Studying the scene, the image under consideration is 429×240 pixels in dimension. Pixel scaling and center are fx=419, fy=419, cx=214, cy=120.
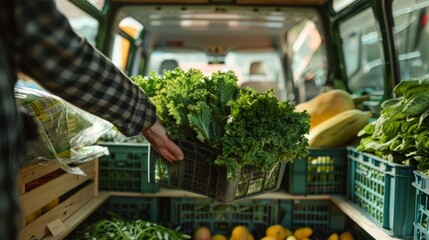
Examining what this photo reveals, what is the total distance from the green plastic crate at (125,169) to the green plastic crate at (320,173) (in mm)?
815

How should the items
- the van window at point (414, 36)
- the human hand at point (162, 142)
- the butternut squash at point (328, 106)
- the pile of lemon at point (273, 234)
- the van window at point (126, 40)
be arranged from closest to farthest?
the human hand at point (162, 142) → the pile of lemon at point (273, 234) → the butternut squash at point (328, 106) → the van window at point (126, 40) → the van window at point (414, 36)

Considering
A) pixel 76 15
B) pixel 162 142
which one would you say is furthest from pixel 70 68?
pixel 76 15

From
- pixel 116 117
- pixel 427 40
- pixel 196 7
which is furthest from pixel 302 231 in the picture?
pixel 427 40

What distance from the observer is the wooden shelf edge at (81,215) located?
6.12ft

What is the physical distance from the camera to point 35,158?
1700 mm

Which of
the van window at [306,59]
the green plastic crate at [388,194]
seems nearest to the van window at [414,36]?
the van window at [306,59]

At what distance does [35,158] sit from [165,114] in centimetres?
57

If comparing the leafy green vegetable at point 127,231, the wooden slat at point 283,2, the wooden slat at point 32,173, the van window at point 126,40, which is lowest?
the leafy green vegetable at point 127,231

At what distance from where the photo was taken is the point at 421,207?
1.64 m

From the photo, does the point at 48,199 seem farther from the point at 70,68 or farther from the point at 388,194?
the point at 388,194

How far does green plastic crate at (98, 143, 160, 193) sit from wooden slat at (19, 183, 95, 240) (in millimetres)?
140

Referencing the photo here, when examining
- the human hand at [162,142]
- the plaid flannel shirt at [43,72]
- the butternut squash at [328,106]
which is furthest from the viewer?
the butternut squash at [328,106]

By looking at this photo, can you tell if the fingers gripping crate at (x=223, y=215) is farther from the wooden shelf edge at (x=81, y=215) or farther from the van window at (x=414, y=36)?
the van window at (x=414, y=36)

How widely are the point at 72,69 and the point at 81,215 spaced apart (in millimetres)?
1198
